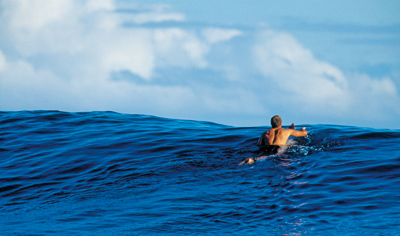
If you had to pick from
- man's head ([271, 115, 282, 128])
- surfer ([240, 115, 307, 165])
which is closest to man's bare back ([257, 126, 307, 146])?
surfer ([240, 115, 307, 165])

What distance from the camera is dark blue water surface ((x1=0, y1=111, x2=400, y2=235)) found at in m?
10.4

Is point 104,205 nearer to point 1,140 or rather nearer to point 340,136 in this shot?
point 340,136

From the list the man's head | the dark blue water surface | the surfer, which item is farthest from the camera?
the man's head

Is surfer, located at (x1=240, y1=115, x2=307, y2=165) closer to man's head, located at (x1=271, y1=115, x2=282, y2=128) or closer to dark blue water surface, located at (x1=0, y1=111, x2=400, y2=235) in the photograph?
man's head, located at (x1=271, y1=115, x2=282, y2=128)

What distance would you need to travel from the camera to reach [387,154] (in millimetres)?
15414

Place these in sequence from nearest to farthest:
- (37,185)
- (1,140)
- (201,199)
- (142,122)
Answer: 1. (201,199)
2. (37,185)
3. (1,140)
4. (142,122)

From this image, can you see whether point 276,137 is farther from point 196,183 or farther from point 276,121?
point 196,183

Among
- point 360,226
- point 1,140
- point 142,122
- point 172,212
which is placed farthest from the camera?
point 142,122

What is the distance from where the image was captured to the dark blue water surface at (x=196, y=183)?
10.4 metres

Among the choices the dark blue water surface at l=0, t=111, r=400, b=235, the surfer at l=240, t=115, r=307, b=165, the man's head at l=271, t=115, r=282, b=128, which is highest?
the man's head at l=271, t=115, r=282, b=128

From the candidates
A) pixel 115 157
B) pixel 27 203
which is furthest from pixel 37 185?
pixel 115 157

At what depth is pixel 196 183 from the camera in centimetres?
1347

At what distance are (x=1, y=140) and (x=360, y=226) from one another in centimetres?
1712

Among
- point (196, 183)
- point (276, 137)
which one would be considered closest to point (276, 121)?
point (276, 137)
